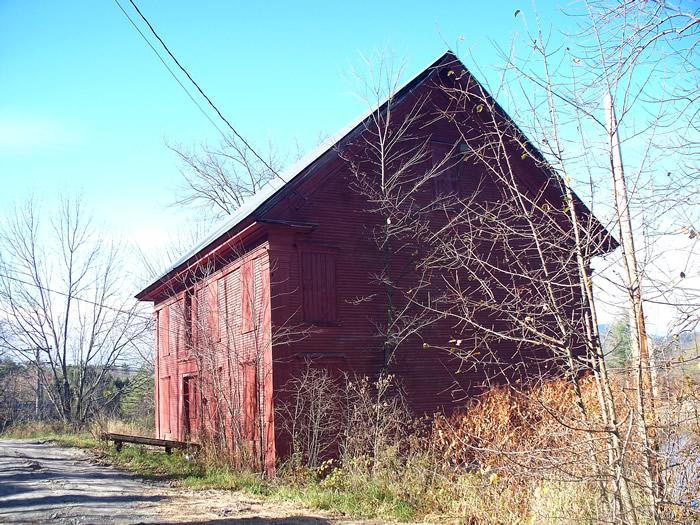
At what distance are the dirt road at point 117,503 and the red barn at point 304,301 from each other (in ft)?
7.97

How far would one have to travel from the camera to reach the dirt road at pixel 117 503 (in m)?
8.98

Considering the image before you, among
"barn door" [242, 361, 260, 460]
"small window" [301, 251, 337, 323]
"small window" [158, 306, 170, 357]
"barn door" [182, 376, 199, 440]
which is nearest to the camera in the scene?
"barn door" [242, 361, 260, 460]

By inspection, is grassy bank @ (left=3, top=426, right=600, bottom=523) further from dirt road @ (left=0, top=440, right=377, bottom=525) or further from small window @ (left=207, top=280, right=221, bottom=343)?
small window @ (left=207, top=280, right=221, bottom=343)

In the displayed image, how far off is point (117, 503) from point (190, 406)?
9059mm

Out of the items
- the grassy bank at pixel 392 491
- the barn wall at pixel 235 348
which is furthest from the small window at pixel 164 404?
the grassy bank at pixel 392 491

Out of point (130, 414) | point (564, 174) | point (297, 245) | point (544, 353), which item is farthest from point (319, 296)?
point (130, 414)

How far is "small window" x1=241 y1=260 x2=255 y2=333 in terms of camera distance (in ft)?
47.8

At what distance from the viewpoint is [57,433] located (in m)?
29.3

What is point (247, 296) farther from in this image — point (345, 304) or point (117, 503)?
point (117, 503)

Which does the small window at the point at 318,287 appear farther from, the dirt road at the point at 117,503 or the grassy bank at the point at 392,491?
the dirt road at the point at 117,503

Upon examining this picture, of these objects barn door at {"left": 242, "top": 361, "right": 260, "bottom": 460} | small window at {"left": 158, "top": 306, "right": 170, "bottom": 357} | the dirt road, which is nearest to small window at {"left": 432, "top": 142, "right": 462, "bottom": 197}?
barn door at {"left": 242, "top": 361, "right": 260, "bottom": 460}

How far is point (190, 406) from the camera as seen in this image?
1934 centimetres

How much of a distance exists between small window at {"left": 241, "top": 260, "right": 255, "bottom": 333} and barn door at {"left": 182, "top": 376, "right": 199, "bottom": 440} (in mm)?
3829

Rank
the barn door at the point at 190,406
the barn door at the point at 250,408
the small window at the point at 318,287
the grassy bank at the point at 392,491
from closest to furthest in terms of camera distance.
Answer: the grassy bank at the point at 392,491 → the barn door at the point at 250,408 → the small window at the point at 318,287 → the barn door at the point at 190,406
